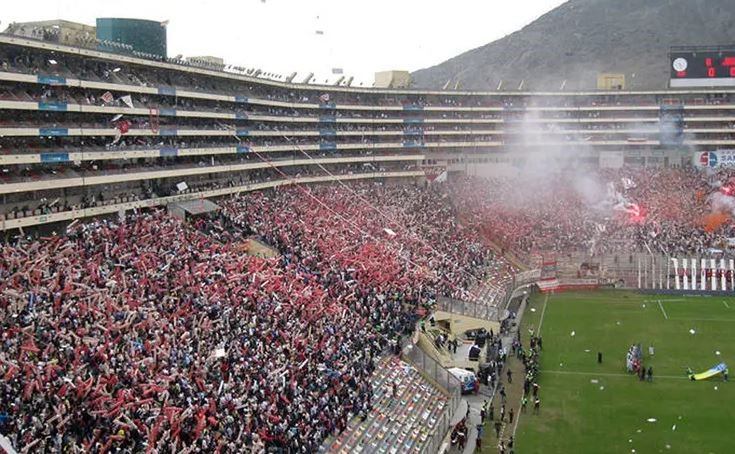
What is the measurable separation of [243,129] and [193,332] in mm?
27439

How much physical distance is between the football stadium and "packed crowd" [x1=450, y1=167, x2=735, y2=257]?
11.2 inches

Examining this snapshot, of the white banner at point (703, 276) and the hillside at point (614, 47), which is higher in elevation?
the hillside at point (614, 47)

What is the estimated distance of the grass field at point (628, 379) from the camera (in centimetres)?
2905

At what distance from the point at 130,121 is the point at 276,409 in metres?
21.3

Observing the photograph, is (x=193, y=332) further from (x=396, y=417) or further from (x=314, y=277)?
(x=314, y=277)

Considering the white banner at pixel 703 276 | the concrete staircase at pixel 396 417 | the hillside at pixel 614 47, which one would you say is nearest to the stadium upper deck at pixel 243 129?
the concrete staircase at pixel 396 417

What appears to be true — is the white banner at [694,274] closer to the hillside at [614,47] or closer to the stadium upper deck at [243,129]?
the stadium upper deck at [243,129]

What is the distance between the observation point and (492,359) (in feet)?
119

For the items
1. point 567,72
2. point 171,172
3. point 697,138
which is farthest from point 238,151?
point 567,72

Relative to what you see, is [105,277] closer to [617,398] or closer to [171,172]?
[171,172]

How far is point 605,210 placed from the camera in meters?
64.3

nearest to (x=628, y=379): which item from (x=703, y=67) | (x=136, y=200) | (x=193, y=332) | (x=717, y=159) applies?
(x=193, y=332)

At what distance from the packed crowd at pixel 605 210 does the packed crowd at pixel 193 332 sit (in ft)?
55.3

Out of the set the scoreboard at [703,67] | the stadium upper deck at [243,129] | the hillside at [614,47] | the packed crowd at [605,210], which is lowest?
the packed crowd at [605,210]
